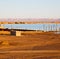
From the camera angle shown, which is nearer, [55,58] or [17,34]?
[55,58]

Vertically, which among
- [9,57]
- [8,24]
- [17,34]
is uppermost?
[9,57]

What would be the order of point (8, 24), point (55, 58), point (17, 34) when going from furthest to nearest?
point (8, 24) → point (17, 34) → point (55, 58)

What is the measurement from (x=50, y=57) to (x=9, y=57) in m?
1.51

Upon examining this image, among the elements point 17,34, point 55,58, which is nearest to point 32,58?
point 55,58

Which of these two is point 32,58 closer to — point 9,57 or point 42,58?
point 42,58

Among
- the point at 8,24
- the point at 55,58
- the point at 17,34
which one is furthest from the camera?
the point at 8,24

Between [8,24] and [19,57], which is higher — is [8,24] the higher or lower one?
the lower one

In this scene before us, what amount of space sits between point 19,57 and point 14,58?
0.24m

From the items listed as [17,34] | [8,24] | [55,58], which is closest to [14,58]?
[55,58]

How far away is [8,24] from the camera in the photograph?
149 ft

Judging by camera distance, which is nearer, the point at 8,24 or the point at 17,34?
the point at 17,34

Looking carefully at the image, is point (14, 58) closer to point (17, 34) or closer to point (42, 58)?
point (42, 58)

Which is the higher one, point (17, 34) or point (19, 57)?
point (19, 57)

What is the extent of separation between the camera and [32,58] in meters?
8.28
